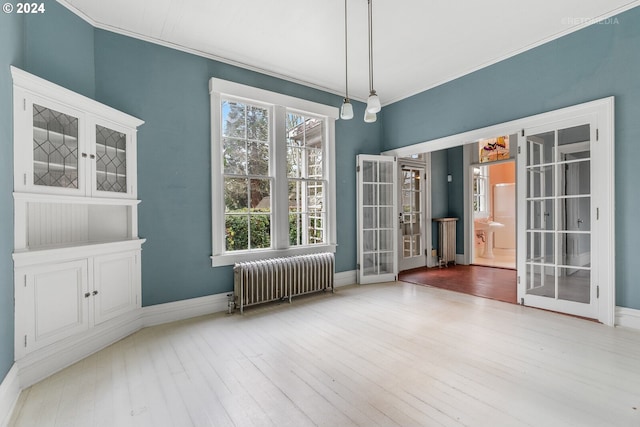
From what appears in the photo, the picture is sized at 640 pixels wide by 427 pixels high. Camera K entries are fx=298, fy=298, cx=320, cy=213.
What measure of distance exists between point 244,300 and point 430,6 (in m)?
3.86

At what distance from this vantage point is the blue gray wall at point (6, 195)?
6.35 ft

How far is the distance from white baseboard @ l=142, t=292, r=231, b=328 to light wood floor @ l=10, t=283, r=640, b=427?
0.17m

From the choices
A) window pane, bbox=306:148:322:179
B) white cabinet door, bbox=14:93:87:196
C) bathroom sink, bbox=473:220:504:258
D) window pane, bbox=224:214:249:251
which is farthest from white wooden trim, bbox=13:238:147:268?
bathroom sink, bbox=473:220:504:258

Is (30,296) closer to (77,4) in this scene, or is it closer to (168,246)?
(168,246)

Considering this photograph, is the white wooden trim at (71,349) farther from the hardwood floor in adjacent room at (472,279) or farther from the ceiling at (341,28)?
the hardwood floor in adjacent room at (472,279)

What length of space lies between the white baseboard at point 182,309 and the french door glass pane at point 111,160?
4.52 ft

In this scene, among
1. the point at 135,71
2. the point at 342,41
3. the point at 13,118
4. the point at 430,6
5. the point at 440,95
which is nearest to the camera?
the point at 13,118

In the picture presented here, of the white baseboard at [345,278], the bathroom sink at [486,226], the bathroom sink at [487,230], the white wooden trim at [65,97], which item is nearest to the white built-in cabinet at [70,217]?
the white wooden trim at [65,97]

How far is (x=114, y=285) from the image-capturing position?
115 inches

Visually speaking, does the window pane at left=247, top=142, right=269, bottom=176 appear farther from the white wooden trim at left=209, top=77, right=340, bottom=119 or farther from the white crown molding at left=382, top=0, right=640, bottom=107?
the white crown molding at left=382, top=0, right=640, bottom=107

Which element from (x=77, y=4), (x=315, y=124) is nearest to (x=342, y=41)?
(x=315, y=124)

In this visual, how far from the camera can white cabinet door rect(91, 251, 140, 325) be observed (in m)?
2.74

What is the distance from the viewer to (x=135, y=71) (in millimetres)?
3299

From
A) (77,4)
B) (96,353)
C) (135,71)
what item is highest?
(77,4)
